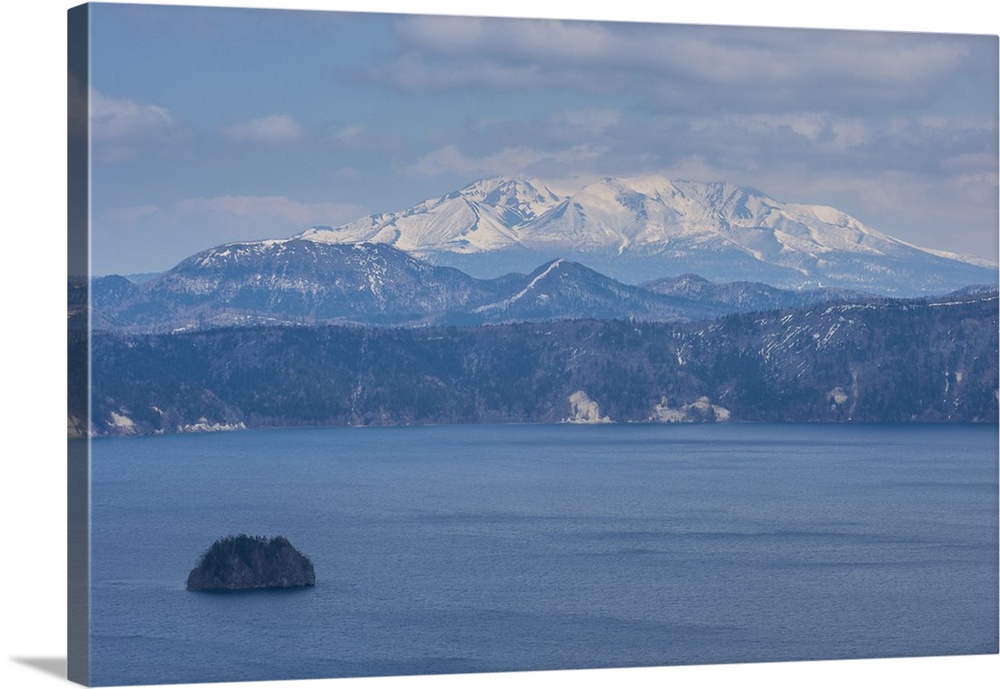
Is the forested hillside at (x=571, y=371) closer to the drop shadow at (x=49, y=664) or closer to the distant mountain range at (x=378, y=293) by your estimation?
the distant mountain range at (x=378, y=293)

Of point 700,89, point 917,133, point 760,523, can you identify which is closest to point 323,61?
point 700,89

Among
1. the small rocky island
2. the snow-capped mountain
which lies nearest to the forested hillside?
the snow-capped mountain

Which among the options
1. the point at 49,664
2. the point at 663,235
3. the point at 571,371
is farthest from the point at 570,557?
the point at 571,371

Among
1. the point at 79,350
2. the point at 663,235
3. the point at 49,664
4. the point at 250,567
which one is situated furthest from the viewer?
the point at 663,235

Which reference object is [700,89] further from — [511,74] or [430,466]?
[430,466]

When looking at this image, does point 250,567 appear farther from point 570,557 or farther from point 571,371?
point 571,371

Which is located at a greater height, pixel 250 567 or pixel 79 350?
pixel 79 350

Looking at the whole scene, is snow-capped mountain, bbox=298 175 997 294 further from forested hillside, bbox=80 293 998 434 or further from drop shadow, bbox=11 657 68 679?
drop shadow, bbox=11 657 68 679
